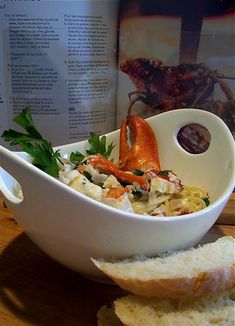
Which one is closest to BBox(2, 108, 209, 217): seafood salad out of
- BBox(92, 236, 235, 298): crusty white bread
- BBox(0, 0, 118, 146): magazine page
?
BBox(92, 236, 235, 298): crusty white bread

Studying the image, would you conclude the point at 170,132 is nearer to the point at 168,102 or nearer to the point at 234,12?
the point at 168,102

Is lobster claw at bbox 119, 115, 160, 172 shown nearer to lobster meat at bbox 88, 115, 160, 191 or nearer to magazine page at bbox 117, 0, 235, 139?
A: lobster meat at bbox 88, 115, 160, 191

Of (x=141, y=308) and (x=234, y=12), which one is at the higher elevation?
(x=234, y=12)

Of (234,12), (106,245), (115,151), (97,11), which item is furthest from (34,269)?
(234,12)

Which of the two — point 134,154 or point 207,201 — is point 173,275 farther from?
point 134,154

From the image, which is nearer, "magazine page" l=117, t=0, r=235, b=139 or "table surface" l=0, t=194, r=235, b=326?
"table surface" l=0, t=194, r=235, b=326

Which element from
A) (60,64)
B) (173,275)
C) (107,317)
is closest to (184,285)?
(173,275)

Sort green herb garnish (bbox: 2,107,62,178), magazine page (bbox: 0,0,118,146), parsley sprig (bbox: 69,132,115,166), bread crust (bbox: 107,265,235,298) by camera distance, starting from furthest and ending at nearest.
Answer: magazine page (bbox: 0,0,118,146) → parsley sprig (bbox: 69,132,115,166) → green herb garnish (bbox: 2,107,62,178) → bread crust (bbox: 107,265,235,298)
